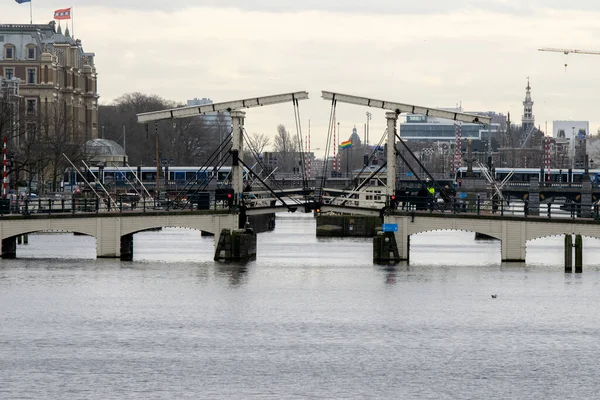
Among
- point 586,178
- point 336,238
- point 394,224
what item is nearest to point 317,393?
point 394,224

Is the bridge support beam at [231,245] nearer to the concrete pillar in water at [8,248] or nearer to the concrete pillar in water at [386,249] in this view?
the concrete pillar in water at [386,249]

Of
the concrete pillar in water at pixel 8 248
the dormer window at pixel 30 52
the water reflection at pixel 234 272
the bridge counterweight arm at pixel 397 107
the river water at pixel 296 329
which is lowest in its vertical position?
the river water at pixel 296 329

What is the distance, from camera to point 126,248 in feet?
253

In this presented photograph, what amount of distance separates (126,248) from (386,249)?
1396 cm

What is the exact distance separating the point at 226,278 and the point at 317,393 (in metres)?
27.1

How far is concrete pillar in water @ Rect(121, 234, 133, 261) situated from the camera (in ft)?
250

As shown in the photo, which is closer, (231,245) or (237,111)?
(231,245)

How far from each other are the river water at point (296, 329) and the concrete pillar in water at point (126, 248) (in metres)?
0.83

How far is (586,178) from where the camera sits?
450ft

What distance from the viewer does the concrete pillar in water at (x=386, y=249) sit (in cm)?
7438

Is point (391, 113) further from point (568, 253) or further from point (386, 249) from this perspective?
point (568, 253)

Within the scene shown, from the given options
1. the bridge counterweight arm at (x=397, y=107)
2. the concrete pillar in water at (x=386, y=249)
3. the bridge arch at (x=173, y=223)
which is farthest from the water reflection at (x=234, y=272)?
the bridge counterweight arm at (x=397, y=107)

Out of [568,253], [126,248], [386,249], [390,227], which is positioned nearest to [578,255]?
[568,253]

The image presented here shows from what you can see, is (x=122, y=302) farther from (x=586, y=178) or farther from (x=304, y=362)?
(x=586, y=178)
